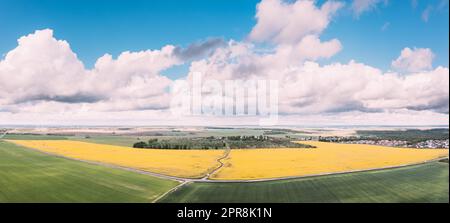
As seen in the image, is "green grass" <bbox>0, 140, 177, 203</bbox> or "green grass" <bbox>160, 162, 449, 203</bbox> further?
"green grass" <bbox>160, 162, 449, 203</bbox>

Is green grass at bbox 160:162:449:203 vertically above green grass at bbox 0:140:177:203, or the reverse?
green grass at bbox 0:140:177:203

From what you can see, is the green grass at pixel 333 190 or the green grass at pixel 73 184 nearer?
the green grass at pixel 73 184

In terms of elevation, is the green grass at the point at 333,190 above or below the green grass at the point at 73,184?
below

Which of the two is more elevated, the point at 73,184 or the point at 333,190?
the point at 73,184

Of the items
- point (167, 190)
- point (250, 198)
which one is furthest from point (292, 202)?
point (167, 190)
